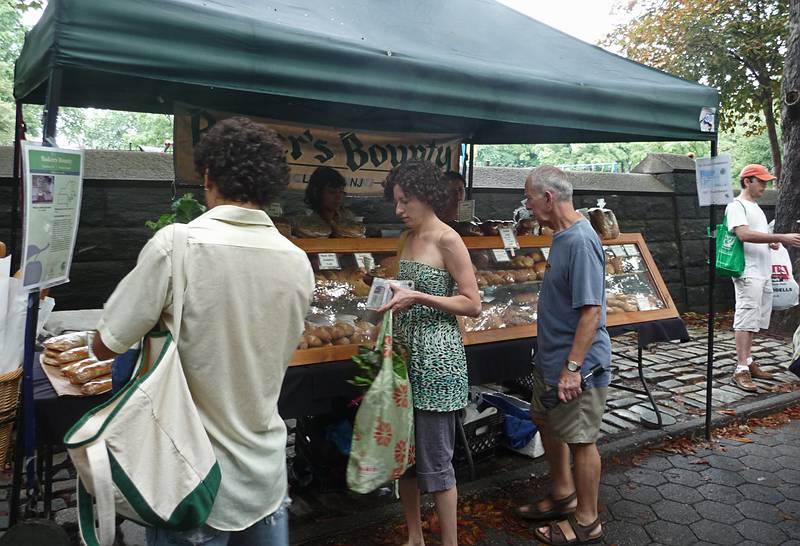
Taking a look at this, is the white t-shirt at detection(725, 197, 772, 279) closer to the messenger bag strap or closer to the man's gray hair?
the man's gray hair

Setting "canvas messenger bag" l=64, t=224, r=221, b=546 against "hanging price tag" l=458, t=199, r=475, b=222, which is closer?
"canvas messenger bag" l=64, t=224, r=221, b=546

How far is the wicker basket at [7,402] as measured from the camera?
2117 millimetres

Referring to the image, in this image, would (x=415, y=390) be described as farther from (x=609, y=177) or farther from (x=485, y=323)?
(x=609, y=177)

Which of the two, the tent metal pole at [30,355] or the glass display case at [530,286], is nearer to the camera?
the tent metal pole at [30,355]

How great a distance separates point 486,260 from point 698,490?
1959mm

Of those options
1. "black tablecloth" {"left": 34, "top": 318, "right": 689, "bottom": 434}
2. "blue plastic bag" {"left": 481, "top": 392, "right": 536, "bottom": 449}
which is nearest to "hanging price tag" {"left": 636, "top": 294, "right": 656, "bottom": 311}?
"black tablecloth" {"left": 34, "top": 318, "right": 689, "bottom": 434}

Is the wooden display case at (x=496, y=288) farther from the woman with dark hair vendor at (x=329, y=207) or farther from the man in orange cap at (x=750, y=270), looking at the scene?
the man in orange cap at (x=750, y=270)

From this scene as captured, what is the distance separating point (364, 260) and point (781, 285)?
15.7 ft

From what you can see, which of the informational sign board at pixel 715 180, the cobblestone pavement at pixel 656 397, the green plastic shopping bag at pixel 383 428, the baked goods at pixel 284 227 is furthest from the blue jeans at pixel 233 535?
the informational sign board at pixel 715 180

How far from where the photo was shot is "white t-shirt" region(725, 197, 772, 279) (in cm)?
544

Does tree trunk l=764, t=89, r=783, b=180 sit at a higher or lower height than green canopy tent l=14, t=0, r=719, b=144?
higher

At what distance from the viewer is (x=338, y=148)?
4266 millimetres

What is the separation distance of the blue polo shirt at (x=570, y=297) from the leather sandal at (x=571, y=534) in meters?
0.74

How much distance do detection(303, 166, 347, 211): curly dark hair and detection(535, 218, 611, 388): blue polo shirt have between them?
1672mm
